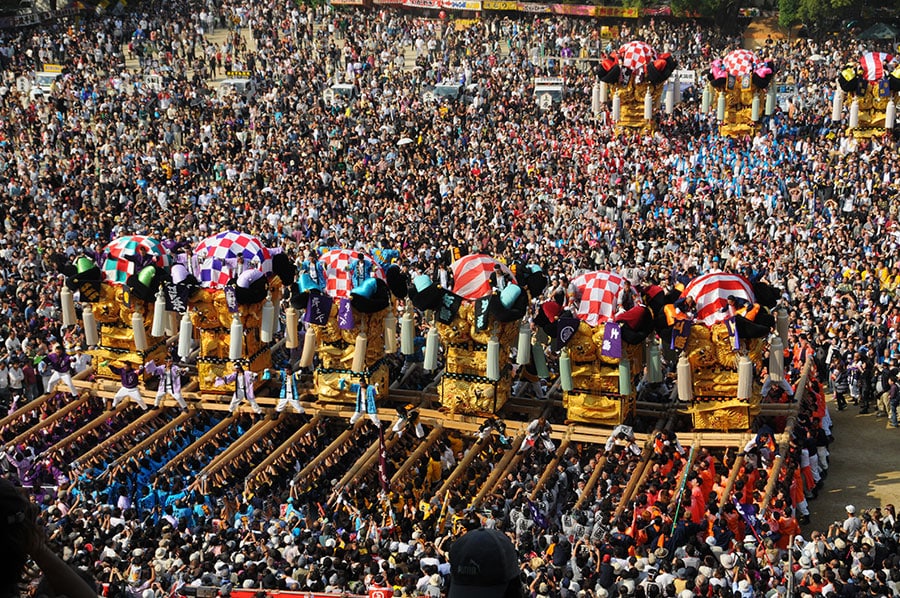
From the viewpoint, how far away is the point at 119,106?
1805 inches

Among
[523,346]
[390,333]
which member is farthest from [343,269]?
[523,346]

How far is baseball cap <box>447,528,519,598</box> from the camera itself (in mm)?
5676

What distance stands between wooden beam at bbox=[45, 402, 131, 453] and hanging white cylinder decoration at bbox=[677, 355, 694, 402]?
1043cm

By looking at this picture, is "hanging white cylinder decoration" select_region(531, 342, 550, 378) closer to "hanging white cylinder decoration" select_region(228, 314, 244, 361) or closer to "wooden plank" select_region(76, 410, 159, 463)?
"hanging white cylinder decoration" select_region(228, 314, 244, 361)

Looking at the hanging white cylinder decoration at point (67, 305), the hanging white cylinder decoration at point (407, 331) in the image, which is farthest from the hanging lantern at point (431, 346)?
the hanging white cylinder decoration at point (67, 305)

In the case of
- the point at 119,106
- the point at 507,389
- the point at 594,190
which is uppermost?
the point at 119,106

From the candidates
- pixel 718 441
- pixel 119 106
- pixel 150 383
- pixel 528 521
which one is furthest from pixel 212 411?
pixel 119 106

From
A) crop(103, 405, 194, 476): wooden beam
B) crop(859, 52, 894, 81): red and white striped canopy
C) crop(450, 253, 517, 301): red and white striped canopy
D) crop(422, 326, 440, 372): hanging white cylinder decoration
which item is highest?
crop(859, 52, 894, 81): red and white striped canopy

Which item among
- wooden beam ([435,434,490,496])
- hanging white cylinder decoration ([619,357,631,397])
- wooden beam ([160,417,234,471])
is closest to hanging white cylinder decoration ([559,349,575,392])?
hanging white cylinder decoration ([619,357,631,397])

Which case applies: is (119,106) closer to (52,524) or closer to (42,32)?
(42,32)

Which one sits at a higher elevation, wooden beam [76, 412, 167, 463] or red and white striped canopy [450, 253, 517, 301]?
red and white striped canopy [450, 253, 517, 301]

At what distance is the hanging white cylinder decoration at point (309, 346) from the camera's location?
77.9ft

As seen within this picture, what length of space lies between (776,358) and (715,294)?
145 centimetres

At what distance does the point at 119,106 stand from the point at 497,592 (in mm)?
42584
